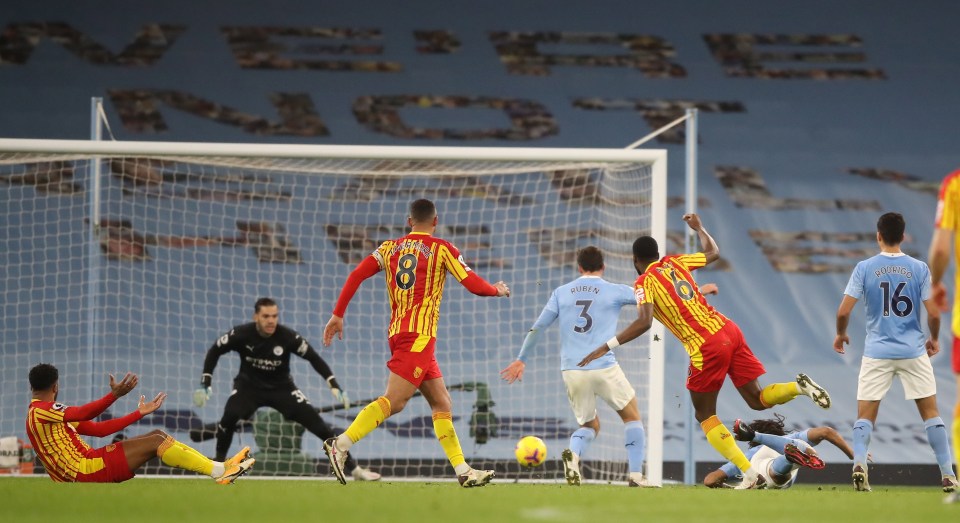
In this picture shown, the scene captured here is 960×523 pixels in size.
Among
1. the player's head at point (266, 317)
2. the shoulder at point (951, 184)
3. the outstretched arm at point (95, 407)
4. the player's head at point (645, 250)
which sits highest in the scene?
the shoulder at point (951, 184)

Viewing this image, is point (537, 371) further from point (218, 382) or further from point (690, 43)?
point (690, 43)

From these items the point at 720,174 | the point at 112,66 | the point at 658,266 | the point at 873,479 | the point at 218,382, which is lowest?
the point at 873,479

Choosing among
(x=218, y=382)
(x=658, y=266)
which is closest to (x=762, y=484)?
(x=658, y=266)

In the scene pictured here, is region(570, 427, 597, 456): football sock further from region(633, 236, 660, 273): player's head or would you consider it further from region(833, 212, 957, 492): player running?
region(833, 212, 957, 492): player running

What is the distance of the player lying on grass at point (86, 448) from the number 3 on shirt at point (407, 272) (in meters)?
1.53

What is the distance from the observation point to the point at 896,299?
838 cm

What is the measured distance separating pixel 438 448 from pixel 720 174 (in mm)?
4785

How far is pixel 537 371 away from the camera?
42.7 feet

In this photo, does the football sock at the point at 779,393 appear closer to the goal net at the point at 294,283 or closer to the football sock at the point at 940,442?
the football sock at the point at 940,442

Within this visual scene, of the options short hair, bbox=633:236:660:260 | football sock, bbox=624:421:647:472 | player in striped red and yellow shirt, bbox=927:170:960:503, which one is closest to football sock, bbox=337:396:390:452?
short hair, bbox=633:236:660:260

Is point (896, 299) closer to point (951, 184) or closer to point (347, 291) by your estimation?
point (951, 184)

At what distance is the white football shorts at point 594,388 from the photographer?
960cm

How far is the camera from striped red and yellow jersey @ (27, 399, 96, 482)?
8.05 m

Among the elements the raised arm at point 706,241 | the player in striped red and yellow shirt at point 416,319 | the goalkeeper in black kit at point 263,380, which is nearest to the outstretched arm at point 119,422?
the player in striped red and yellow shirt at point 416,319
